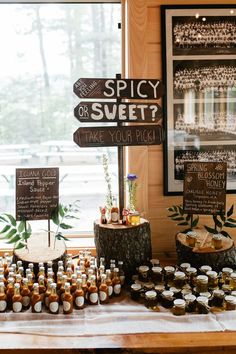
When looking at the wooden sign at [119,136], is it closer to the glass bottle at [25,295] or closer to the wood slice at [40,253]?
the wood slice at [40,253]

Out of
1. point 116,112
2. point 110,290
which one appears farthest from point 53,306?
point 116,112

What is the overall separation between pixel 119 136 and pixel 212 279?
838 mm

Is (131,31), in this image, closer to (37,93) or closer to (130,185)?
(37,93)

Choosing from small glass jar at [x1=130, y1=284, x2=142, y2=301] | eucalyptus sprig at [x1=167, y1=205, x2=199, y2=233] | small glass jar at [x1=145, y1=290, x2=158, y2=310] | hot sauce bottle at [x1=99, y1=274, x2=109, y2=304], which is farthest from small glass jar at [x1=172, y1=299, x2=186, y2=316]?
eucalyptus sprig at [x1=167, y1=205, x2=199, y2=233]

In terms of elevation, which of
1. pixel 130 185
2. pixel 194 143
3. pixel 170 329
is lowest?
pixel 170 329

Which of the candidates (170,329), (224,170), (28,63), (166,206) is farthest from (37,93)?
(170,329)

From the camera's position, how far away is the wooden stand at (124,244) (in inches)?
86.1

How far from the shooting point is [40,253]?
221 cm

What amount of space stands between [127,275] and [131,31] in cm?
133

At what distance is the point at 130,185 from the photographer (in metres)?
2.38

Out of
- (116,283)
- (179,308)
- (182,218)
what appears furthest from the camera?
(182,218)

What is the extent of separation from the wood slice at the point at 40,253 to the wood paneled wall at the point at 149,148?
23.0 inches

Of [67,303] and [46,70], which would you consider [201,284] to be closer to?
[67,303]

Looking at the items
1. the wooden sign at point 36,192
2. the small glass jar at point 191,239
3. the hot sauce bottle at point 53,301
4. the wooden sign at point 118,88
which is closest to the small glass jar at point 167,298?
the small glass jar at point 191,239
